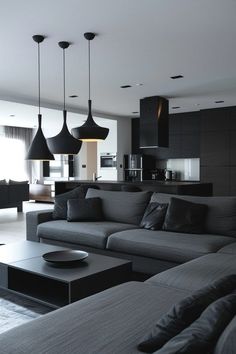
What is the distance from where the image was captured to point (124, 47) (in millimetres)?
4355

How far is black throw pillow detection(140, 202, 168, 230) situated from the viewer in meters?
3.92

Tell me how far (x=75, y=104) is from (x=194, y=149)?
3302mm

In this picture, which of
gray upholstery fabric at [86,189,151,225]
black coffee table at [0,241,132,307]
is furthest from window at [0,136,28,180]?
black coffee table at [0,241,132,307]

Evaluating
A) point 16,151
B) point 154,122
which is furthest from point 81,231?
point 16,151

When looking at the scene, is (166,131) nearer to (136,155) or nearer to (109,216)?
(136,155)

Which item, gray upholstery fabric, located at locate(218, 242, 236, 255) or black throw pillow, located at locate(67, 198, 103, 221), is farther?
black throw pillow, located at locate(67, 198, 103, 221)

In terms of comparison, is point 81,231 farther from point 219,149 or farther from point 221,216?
point 219,149

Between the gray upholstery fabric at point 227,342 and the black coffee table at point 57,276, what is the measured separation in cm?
159

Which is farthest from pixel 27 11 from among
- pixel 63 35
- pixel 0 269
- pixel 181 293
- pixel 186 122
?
pixel 186 122

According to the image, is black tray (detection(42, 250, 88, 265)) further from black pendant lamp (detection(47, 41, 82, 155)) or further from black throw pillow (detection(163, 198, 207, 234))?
black pendant lamp (detection(47, 41, 82, 155))

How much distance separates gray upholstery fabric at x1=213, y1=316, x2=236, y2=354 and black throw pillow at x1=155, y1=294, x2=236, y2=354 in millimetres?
34

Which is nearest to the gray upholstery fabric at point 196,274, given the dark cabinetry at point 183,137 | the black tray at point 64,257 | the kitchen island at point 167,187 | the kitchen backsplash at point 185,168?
the black tray at point 64,257

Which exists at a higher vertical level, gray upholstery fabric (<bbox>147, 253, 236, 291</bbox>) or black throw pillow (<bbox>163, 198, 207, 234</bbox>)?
black throw pillow (<bbox>163, 198, 207, 234</bbox>)

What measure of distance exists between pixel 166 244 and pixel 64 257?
98cm
